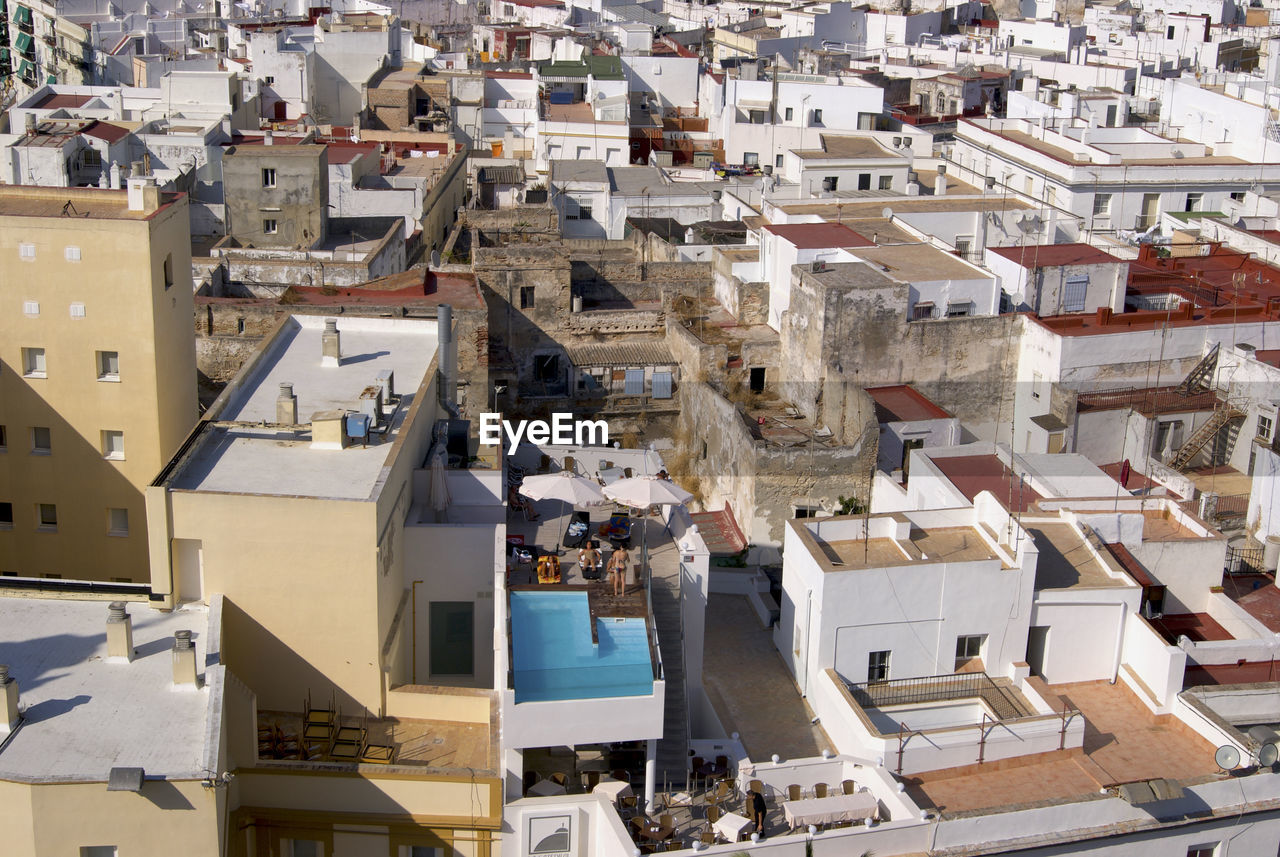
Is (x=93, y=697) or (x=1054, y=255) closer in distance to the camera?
(x=93, y=697)

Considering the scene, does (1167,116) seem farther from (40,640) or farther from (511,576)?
(40,640)

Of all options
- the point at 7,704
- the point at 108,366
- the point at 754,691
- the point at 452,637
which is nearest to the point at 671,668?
the point at 754,691

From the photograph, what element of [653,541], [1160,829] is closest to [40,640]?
[653,541]

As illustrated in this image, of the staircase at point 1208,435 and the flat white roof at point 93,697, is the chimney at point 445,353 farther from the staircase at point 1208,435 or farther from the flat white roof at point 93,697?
the staircase at point 1208,435

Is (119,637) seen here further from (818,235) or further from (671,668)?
(818,235)

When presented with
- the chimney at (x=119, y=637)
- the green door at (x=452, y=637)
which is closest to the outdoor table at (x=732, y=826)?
the green door at (x=452, y=637)

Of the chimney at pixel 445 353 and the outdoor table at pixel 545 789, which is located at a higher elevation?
the chimney at pixel 445 353
